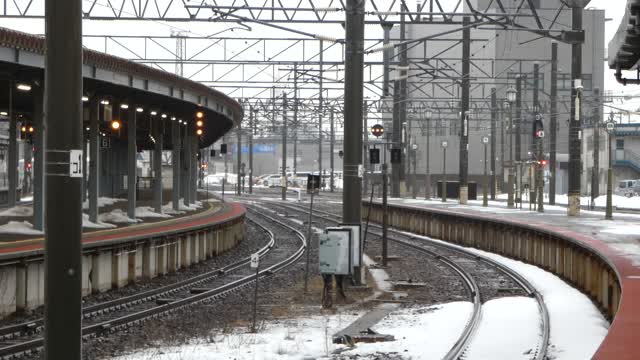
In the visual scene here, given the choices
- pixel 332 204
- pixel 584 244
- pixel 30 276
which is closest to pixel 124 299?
pixel 30 276

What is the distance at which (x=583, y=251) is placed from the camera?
18688 millimetres

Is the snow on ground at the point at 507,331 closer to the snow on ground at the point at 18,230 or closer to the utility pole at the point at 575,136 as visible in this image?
the snow on ground at the point at 18,230

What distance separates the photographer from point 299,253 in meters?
29.4

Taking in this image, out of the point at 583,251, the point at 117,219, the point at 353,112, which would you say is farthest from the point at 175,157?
the point at 583,251

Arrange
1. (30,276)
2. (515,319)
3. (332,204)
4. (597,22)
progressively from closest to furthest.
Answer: (515,319), (30,276), (332,204), (597,22)

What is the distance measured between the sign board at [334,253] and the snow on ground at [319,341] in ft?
6.12

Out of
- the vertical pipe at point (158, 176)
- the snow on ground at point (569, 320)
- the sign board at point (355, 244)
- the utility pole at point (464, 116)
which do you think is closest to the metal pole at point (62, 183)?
the snow on ground at point (569, 320)

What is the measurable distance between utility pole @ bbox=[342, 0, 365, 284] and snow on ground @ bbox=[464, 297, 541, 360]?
438 cm

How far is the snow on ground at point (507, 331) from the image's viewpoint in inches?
466

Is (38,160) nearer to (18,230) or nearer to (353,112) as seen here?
(18,230)

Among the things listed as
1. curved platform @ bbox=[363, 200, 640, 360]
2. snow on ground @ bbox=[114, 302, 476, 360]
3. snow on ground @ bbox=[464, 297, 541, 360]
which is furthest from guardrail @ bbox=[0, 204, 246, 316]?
curved platform @ bbox=[363, 200, 640, 360]

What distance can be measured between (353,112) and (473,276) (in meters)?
6.17

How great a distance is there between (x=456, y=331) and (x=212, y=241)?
16691 millimetres

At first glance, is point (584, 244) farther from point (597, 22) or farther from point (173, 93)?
point (597, 22)
